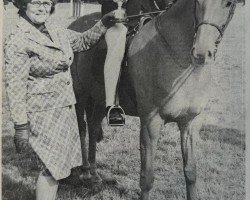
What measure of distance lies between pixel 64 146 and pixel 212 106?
816mm

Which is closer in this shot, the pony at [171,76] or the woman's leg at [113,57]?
the pony at [171,76]

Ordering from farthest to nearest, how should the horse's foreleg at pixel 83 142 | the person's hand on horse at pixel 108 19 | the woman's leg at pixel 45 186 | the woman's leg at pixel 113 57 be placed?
the horse's foreleg at pixel 83 142 < the woman's leg at pixel 113 57 < the person's hand on horse at pixel 108 19 < the woman's leg at pixel 45 186

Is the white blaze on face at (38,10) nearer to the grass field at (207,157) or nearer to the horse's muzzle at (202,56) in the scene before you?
the grass field at (207,157)

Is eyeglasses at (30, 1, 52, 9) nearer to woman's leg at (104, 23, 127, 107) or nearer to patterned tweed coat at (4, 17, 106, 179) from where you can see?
patterned tweed coat at (4, 17, 106, 179)

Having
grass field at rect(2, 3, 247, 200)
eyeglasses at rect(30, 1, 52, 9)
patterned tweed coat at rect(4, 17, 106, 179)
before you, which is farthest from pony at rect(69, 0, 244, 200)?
eyeglasses at rect(30, 1, 52, 9)

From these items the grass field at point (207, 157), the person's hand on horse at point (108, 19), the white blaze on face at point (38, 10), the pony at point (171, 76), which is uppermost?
the white blaze on face at point (38, 10)

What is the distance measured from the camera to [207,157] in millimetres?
2354

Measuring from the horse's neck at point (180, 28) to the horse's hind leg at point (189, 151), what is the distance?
1.01 feet

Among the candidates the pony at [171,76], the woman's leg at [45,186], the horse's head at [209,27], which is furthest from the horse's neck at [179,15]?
the woman's leg at [45,186]

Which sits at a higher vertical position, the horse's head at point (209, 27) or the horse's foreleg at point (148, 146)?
the horse's head at point (209, 27)

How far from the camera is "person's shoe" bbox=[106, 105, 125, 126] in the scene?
7.15ft

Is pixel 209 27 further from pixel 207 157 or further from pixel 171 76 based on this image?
pixel 207 157

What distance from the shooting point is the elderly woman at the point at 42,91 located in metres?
1.90

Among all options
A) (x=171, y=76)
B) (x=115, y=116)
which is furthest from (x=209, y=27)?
(x=115, y=116)
